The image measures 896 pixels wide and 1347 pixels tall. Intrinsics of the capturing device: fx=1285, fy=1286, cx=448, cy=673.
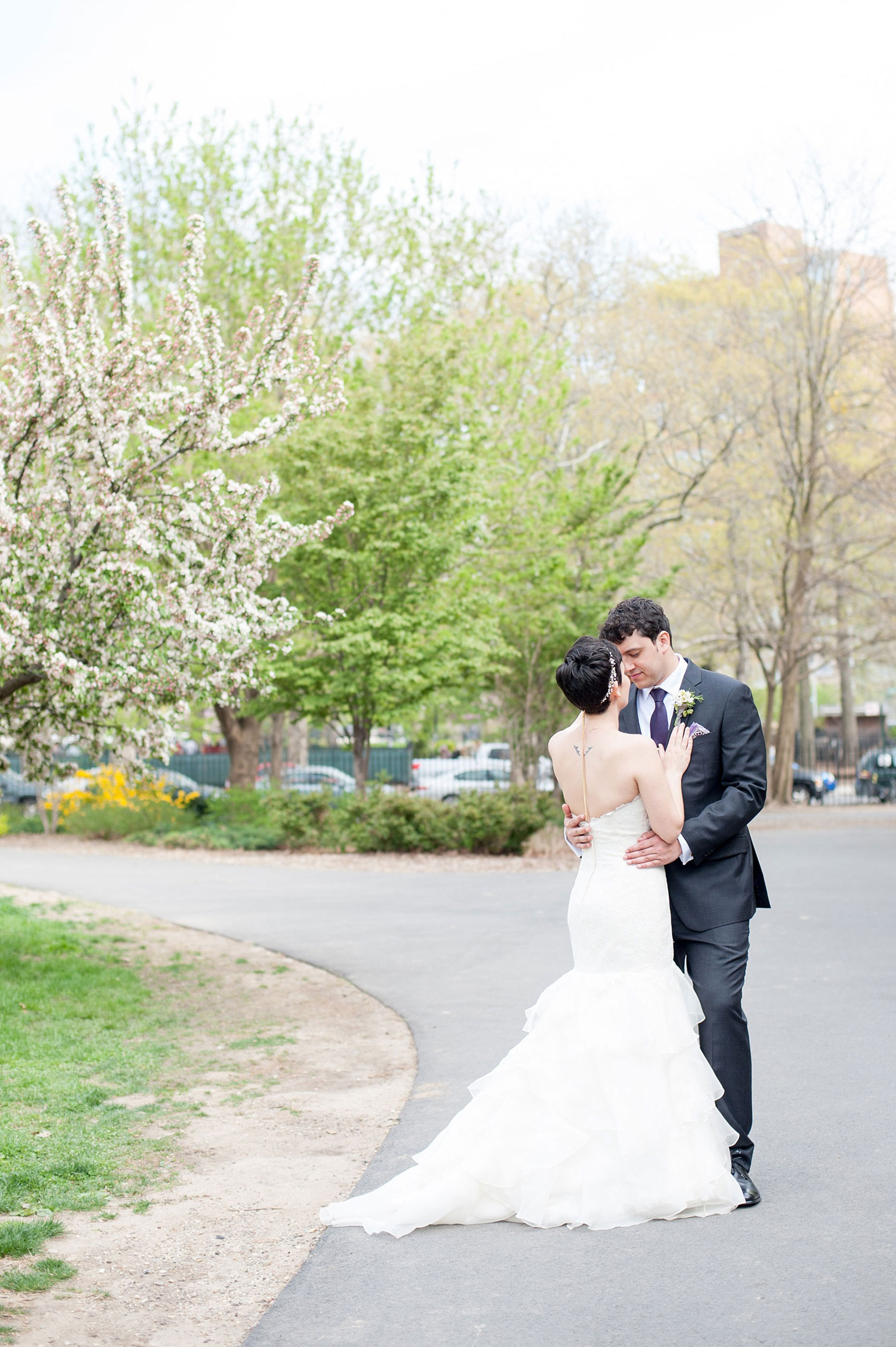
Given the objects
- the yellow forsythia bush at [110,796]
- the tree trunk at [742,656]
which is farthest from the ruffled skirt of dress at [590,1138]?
the tree trunk at [742,656]

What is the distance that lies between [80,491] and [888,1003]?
6.37 metres

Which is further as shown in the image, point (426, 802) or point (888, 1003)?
point (426, 802)

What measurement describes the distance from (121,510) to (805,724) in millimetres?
35780

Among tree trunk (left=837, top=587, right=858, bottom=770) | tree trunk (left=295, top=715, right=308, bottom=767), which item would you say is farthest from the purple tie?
tree trunk (left=295, top=715, right=308, bottom=767)

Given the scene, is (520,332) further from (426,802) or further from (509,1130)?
(509,1130)

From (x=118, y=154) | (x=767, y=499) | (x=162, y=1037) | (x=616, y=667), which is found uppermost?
(x=118, y=154)

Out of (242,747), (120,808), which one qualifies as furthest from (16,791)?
(120,808)

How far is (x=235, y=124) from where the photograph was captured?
25156 mm

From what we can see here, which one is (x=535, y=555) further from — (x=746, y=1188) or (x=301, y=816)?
(x=746, y=1188)

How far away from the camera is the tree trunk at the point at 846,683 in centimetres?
3278

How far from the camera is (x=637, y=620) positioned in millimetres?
4887

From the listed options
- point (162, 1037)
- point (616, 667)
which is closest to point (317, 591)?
point (162, 1037)

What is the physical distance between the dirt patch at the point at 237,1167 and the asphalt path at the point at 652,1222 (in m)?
0.19

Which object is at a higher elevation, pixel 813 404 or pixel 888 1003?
pixel 813 404
